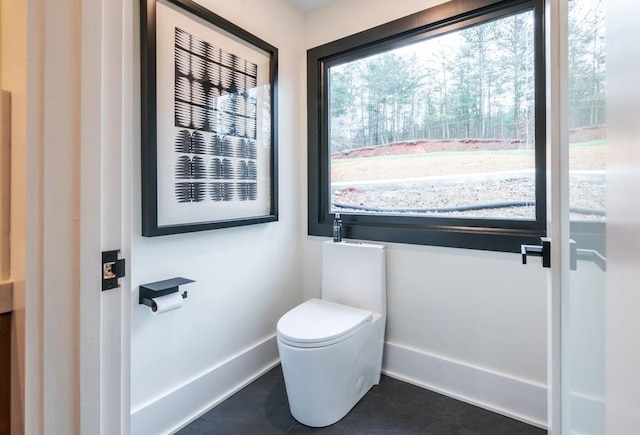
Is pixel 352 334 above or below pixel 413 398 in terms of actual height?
above

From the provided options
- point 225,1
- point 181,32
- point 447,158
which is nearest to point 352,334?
point 447,158

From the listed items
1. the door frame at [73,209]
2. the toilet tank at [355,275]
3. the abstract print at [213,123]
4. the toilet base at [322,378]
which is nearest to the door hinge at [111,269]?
the door frame at [73,209]

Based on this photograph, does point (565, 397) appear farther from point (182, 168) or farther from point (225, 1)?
point (225, 1)

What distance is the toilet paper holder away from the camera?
1393mm

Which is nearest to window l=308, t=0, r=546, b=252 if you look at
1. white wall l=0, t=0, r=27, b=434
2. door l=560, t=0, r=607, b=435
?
door l=560, t=0, r=607, b=435

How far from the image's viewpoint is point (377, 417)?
1.62 meters

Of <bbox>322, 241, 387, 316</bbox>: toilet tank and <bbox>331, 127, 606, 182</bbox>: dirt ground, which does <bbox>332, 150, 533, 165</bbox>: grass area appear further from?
<bbox>322, 241, 387, 316</bbox>: toilet tank

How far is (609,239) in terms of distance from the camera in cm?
52

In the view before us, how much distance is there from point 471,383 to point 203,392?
1.44 meters

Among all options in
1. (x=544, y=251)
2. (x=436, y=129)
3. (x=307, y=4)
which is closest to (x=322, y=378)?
(x=544, y=251)

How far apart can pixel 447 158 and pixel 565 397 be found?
4.13ft

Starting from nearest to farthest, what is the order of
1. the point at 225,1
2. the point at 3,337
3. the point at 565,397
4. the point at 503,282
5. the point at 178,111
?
the point at 3,337, the point at 565,397, the point at 178,111, the point at 503,282, the point at 225,1

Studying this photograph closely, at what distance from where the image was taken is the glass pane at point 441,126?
1642 millimetres

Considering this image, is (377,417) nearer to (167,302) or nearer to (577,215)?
(167,302)
